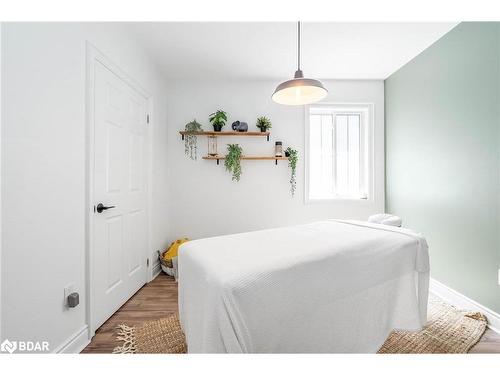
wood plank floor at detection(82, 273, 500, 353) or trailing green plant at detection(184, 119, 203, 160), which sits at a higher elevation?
trailing green plant at detection(184, 119, 203, 160)

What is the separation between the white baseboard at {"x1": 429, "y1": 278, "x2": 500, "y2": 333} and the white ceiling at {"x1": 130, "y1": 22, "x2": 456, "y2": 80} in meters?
2.36

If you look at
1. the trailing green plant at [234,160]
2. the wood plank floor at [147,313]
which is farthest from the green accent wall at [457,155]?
the trailing green plant at [234,160]

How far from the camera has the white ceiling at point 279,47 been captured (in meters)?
2.13

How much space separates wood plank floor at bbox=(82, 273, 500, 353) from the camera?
155 cm

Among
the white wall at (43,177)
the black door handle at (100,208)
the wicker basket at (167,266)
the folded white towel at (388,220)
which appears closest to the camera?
the white wall at (43,177)

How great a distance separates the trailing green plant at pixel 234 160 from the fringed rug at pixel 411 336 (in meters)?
1.76

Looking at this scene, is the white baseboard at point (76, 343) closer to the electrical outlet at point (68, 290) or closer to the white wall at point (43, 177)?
the white wall at point (43, 177)

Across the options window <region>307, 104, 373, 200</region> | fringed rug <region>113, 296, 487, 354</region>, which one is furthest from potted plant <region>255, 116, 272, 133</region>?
fringed rug <region>113, 296, 487, 354</region>

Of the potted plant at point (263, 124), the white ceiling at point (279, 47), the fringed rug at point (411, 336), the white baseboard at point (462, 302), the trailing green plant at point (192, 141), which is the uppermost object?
the white ceiling at point (279, 47)

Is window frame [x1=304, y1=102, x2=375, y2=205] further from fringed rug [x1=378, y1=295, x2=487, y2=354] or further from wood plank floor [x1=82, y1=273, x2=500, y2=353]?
wood plank floor [x1=82, y1=273, x2=500, y2=353]

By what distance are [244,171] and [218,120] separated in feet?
2.41

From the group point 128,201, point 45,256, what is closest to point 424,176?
point 128,201

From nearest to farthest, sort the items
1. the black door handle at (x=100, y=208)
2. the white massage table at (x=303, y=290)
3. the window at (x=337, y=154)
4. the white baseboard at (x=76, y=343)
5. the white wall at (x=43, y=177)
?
the white massage table at (x=303, y=290) < the white wall at (x=43, y=177) < the white baseboard at (x=76, y=343) < the black door handle at (x=100, y=208) < the window at (x=337, y=154)

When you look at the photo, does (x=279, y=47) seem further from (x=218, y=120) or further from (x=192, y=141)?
(x=192, y=141)
